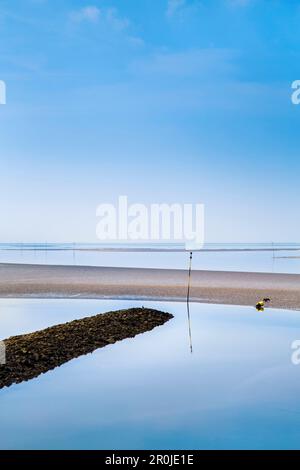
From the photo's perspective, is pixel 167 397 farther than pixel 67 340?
No

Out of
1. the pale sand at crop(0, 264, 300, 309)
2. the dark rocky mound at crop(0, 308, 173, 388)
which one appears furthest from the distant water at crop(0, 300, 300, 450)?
the pale sand at crop(0, 264, 300, 309)

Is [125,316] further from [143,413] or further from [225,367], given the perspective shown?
[143,413]

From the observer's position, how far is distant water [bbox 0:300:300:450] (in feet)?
19.8

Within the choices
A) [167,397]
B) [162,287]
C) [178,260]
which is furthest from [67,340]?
[178,260]

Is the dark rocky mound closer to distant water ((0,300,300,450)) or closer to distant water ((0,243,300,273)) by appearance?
distant water ((0,300,300,450))

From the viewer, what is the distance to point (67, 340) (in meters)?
11.2

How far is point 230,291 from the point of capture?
21.7m

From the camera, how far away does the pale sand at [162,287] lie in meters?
19.7

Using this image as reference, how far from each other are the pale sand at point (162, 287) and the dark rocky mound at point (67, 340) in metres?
4.88

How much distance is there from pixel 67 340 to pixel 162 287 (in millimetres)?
12736

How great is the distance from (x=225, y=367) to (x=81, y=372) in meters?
2.49

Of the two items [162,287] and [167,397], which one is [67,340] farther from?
[162,287]
